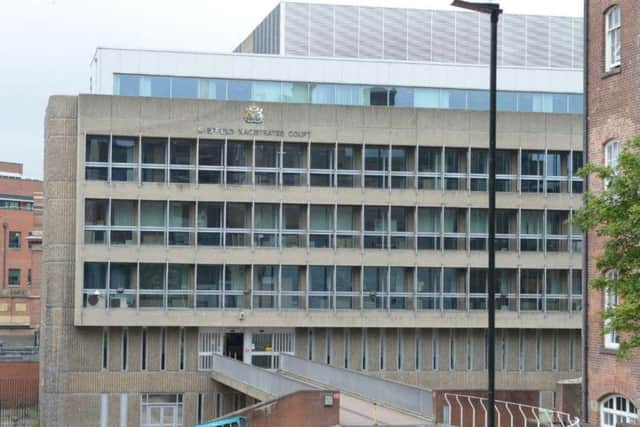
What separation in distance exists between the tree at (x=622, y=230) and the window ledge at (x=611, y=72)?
31.0ft

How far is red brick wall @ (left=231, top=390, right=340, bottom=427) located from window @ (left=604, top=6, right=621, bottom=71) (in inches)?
498

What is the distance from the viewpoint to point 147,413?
4778 cm

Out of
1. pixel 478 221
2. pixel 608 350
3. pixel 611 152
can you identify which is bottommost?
pixel 608 350

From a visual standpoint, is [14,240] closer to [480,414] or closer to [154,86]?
[154,86]

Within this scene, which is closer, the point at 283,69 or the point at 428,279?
the point at 428,279

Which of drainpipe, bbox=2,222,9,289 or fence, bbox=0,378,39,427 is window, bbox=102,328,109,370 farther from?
drainpipe, bbox=2,222,9,289

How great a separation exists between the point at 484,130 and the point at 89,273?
18.1 meters

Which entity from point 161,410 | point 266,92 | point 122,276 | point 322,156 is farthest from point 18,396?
point 322,156

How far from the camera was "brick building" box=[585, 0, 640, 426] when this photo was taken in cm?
3180

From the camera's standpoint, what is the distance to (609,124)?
32969 millimetres

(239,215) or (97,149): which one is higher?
(97,149)

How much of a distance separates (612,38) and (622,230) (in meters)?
12.4

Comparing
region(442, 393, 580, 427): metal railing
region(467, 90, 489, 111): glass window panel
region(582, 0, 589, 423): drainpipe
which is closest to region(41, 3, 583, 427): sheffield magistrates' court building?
region(467, 90, 489, 111): glass window panel

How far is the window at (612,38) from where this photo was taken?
33062mm
